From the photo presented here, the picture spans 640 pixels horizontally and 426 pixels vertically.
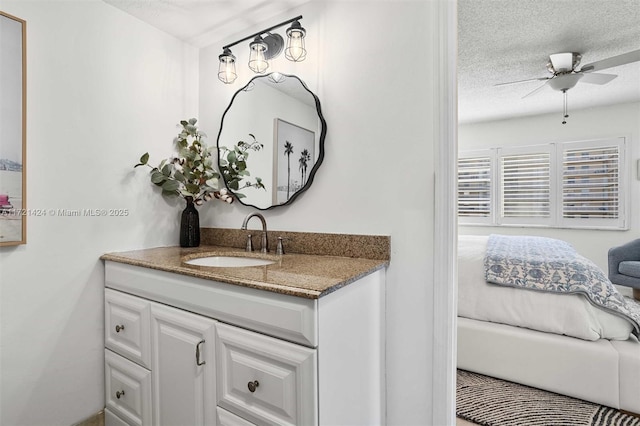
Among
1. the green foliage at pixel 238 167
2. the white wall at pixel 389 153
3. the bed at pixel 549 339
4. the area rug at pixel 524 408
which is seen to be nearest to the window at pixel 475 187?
the bed at pixel 549 339

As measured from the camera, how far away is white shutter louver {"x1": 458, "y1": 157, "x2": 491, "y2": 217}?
482cm

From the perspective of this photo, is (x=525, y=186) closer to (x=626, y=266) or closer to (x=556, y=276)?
(x=626, y=266)

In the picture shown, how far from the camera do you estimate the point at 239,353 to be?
108 centimetres

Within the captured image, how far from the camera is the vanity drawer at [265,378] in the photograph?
940 millimetres

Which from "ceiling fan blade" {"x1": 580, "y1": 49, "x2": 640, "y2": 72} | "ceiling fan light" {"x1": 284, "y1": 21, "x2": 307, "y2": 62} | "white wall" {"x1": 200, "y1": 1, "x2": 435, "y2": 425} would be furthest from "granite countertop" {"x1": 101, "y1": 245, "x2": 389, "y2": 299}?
"ceiling fan blade" {"x1": 580, "y1": 49, "x2": 640, "y2": 72}

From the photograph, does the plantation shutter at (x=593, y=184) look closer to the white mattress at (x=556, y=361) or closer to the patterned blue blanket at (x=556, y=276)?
the patterned blue blanket at (x=556, y=276)

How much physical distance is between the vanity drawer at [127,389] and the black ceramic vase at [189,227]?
64 centimetres

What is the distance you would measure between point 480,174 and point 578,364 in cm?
355

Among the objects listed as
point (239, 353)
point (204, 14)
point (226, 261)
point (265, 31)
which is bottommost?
point (239, 353)

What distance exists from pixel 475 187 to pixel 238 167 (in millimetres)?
4207

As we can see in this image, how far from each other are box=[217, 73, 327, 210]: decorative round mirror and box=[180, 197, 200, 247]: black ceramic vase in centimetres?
26

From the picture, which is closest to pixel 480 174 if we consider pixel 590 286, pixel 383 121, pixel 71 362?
pixel 590 286

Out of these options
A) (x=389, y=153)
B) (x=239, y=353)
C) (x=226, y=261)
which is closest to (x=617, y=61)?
(x=389, y=153)

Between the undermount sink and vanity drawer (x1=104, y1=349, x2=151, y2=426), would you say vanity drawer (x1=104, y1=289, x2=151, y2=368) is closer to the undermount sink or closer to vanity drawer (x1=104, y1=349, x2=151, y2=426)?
vanity drawer (x1=104, y1=349, x2=151, y2=426)
